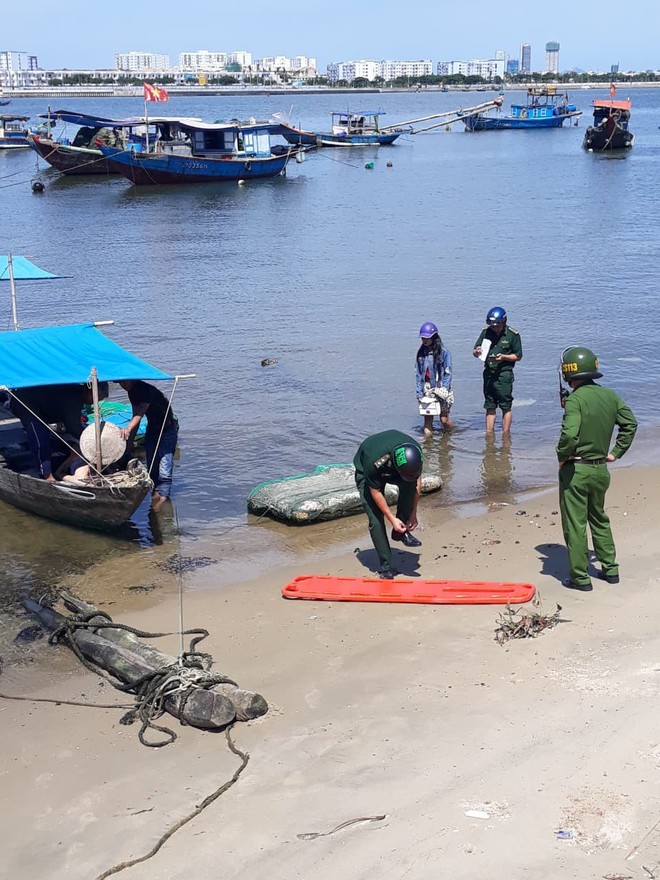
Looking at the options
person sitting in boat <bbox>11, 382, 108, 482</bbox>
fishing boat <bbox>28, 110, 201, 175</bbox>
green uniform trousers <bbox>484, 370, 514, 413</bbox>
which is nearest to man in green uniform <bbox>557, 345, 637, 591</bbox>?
green uniform trousers <bbox>484, 370, 514, 413</bbox>

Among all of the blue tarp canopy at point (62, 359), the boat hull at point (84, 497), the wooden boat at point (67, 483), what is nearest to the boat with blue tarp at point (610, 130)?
the blue tarp canopy at point (62, 359)

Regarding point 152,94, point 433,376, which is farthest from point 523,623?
point 152,94

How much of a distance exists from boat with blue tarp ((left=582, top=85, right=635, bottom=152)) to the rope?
63.3m

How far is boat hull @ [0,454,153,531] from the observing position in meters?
9.41

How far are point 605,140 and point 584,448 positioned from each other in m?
61.6

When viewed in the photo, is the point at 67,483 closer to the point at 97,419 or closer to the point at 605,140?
the point at 97,419

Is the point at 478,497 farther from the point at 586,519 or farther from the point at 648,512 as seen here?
the point at 586,519

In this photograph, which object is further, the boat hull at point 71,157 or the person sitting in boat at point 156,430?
the boat hull at point 71,157

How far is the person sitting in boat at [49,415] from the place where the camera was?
34.2 ft

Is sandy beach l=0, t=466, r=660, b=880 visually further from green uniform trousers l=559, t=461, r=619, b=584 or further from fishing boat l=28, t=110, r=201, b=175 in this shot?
fishing boat l=28, t=110, r=201, b=175

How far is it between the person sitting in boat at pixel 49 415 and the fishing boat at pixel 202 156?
37.9m

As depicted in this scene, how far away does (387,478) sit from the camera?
7625 mm

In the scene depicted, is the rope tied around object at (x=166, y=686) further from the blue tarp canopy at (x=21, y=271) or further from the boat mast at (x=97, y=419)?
the blue tarp canopy at (x=21, y=271)

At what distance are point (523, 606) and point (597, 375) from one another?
5.49 feet
